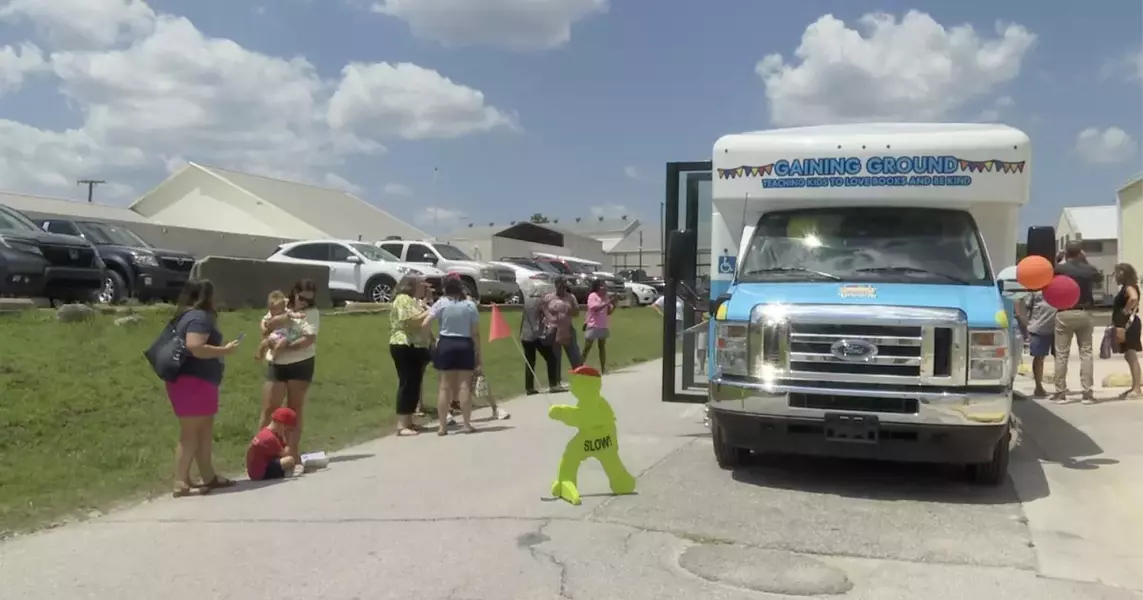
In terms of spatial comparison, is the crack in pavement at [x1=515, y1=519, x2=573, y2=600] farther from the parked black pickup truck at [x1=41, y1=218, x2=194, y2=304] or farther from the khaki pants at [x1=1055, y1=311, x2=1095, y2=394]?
the parked black pickup truck at [x1=41, y1=218, x2=194, y2=304]

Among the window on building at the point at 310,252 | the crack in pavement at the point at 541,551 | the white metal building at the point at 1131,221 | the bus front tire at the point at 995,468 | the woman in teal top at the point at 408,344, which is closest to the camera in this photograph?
the crack in pavement at the point at 541,551

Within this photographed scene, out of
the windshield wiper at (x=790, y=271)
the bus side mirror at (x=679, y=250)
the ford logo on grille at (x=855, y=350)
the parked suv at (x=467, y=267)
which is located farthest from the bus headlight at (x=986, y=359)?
the parked suv at (x=467, y=267)

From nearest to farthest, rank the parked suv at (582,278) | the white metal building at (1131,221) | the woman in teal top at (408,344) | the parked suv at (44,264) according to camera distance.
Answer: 1. the woman in teal top at (408,344)
2. the parked suv at (44,264)
3. the parked suv at (582,278)
4. the white metal building at (1131,221)

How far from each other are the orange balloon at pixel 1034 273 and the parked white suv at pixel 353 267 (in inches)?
558

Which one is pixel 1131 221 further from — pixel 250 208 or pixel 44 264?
pixel 250 208

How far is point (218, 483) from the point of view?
769cm

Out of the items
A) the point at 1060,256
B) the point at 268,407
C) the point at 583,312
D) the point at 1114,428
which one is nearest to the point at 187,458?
the point at 268,407

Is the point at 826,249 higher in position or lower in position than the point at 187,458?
higher

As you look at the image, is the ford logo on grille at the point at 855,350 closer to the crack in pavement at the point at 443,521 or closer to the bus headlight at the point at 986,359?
the bus headlight at the point at 986,359

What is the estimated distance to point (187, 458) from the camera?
741 centimetres

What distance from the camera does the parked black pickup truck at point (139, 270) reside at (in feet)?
53.0

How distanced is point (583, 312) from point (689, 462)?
15.1 m

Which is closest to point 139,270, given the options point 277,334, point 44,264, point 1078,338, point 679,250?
point 44,264

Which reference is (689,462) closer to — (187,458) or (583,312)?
(187,458)
